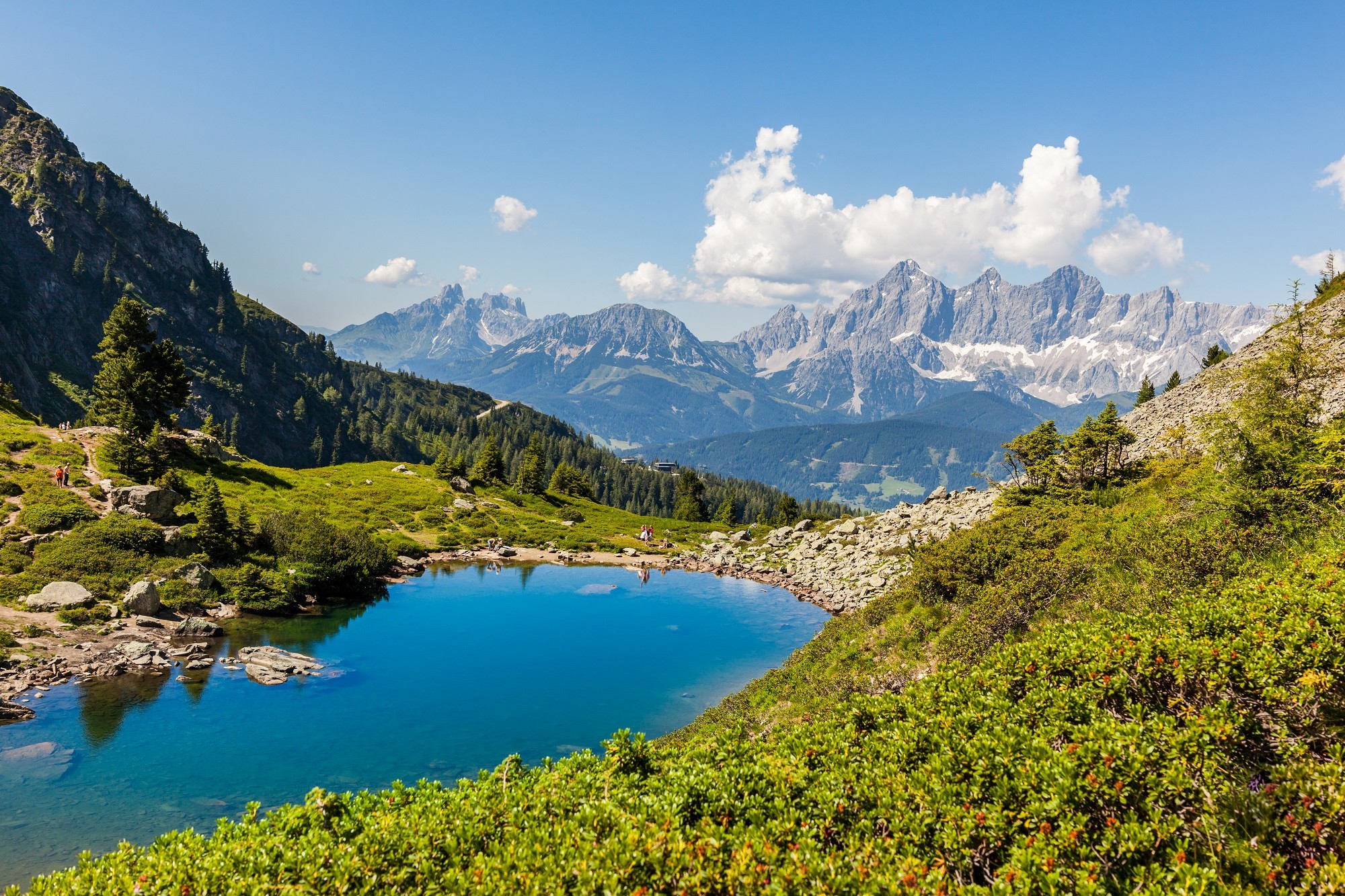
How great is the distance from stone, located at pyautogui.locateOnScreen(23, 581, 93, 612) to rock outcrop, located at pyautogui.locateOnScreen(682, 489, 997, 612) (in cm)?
5298

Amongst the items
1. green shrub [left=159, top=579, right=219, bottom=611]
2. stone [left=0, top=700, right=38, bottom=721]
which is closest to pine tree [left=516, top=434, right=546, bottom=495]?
green shrub [left=159, top=579, right=219, bottom=611]

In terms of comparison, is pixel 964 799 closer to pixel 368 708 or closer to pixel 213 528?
pixel 368 708

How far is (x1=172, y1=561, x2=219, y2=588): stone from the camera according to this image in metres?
42.1

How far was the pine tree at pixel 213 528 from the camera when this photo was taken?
46.1 m

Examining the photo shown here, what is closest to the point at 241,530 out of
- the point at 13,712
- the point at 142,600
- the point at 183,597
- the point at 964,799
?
the point at 183,597

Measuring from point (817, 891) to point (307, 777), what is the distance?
24.4 m

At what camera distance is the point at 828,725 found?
533 inches

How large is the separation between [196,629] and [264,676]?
8.92 meters

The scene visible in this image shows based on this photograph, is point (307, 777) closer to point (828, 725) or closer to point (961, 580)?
point (828, 725)

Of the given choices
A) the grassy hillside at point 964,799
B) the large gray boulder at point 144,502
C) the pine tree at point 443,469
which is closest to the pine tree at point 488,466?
the pine tree at point 443,469

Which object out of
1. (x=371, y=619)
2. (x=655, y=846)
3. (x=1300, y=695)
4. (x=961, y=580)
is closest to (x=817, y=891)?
(x=655, y=846)

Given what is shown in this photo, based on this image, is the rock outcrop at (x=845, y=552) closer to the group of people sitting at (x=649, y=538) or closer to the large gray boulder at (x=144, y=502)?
the group of people sitting at (x=649, y=538)

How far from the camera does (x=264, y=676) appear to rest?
3294cm

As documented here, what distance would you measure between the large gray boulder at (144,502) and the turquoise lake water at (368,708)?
15.3m
